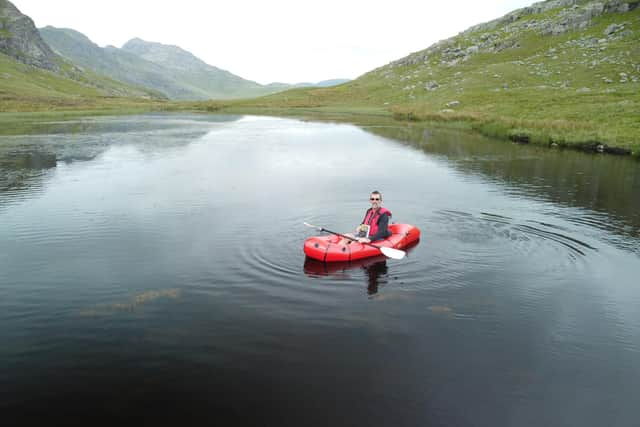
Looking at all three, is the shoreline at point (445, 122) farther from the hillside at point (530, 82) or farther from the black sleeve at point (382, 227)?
the black sleeve at point (382, 227)

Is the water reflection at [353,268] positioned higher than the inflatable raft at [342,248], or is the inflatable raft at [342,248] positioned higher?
the inflatable raft at [342,248]

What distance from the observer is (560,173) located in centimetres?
2952

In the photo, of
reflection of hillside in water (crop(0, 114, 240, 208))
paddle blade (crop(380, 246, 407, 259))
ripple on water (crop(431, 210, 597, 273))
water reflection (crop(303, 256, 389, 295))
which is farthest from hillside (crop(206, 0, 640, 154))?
reflection of hillside in water (crop(0, 114, 240, 208))

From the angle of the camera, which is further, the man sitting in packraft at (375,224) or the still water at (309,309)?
the man sitting in packraft at (375,224)

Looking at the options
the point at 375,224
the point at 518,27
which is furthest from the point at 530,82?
the point at 375,224

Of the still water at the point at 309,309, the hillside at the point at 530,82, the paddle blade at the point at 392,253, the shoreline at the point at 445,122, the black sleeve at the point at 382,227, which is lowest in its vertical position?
the still water at the point at 309,309

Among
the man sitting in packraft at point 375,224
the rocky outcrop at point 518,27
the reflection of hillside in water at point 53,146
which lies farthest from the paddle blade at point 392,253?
the rocky outcrop at point 518,27

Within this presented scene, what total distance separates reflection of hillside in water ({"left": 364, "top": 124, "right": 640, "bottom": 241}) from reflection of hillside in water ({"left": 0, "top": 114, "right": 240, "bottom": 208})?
25.5 metres

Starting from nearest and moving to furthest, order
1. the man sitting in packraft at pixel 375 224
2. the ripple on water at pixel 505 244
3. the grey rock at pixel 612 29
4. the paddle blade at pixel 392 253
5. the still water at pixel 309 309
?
the still water at pixel 309 309 < the paddle blade at pixel 392 253 < the ripple on water at pixel 505 244 < the man sitting in packraft at pixel 375 224 < the grey rock at pixel 612 29

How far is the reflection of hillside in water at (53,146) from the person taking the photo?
1021 inches

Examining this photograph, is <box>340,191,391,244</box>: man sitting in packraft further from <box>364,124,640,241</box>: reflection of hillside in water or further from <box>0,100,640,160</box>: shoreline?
<box>0,100,640,160</box>: shoreline

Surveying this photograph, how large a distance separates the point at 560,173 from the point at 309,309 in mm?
24795

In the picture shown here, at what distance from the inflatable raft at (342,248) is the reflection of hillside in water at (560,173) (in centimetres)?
915

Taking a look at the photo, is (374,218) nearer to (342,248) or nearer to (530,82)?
(342,248)
